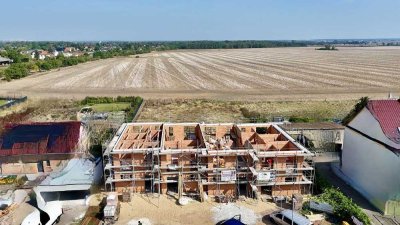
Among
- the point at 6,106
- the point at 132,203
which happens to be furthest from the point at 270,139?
the point at 6,106

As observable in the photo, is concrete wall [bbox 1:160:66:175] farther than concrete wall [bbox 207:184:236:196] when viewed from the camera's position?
Yes

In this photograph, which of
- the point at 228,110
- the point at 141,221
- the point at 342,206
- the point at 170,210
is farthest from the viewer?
the point at 228,110

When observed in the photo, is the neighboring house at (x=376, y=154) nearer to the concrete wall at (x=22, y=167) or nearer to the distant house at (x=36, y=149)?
the distant house at (x=36, y=149)

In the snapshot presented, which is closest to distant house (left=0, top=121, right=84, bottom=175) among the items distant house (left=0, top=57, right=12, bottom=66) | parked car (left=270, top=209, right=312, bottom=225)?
parked car (left=270, top=209, right=312, bottom=225)

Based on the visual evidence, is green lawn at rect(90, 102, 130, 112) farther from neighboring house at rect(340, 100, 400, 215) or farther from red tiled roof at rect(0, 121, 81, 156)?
neighboring house at rect(340, 100, 400, 215)

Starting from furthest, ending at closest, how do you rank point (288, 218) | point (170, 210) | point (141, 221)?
1. point (170, 210)
2. point (141, 221)
3. point (288, 218)

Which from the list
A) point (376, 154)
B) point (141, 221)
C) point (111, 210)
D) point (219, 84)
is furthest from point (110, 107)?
point (376, 154)

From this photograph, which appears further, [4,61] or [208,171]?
[4,61]

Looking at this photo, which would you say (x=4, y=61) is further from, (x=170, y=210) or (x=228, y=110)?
(x=170, y=210)
